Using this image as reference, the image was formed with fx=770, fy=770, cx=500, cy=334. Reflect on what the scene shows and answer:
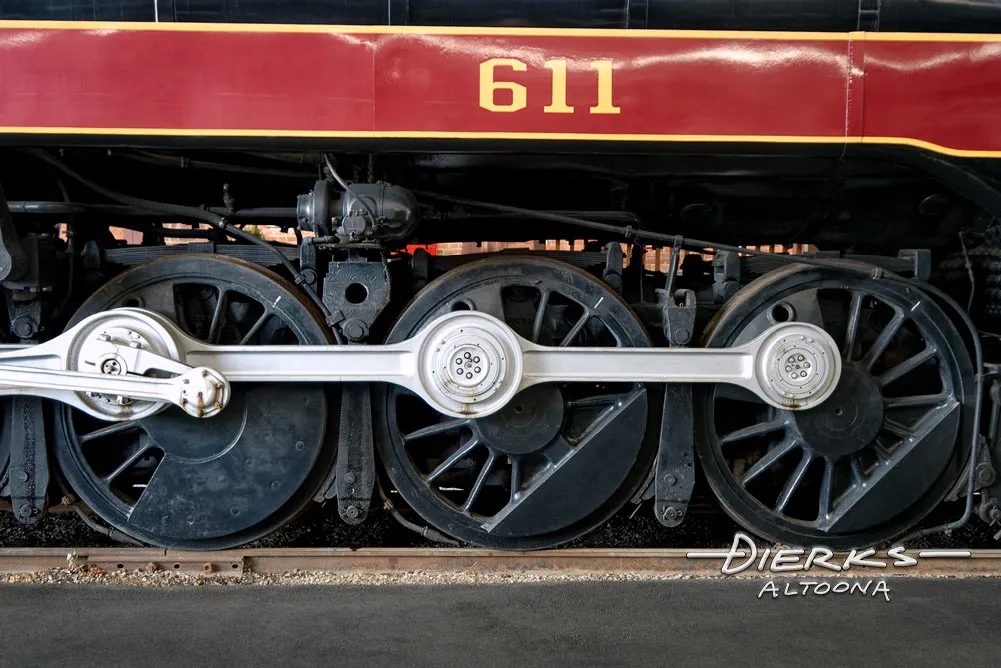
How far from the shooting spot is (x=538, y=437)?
2947 mm

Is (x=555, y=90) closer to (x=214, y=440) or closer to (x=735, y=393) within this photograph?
(x=735, y=393)

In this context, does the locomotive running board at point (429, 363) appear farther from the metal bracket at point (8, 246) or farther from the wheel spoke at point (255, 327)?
the metal bracket at point (8, 246)

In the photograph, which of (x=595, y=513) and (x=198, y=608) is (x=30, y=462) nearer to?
(x=198, y=608)

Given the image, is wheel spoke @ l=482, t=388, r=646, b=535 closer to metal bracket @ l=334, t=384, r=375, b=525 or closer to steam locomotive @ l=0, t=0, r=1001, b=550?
steam locomotive @ l=0, t=0, r=1001, b=550

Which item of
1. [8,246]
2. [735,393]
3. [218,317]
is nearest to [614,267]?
[735,393]

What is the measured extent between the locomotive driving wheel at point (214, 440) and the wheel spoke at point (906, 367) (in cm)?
218

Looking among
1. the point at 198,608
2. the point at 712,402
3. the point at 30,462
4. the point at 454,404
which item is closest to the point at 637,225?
the point at 712,402

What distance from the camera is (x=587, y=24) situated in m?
2.77

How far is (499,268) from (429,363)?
47 centimetres

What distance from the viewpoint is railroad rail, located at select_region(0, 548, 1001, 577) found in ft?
9.73

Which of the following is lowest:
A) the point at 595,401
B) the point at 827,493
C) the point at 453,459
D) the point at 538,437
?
the point at 827,493

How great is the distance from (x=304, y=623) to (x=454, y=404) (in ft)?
2.90

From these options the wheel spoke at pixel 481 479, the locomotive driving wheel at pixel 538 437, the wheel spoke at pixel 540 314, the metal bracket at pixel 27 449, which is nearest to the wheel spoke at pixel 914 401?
the locomotive driving wheel at pixel 538 437

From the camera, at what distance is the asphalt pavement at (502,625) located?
2293mm
